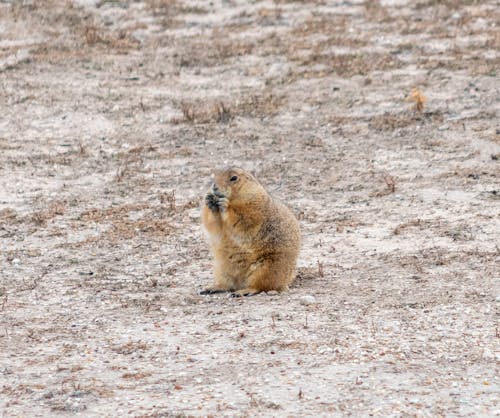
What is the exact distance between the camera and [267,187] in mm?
12352

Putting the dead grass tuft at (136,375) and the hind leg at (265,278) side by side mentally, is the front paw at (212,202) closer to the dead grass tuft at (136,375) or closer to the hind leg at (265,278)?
the hind leg at (265,278)

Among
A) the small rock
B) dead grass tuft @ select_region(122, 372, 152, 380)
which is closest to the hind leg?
the small rock

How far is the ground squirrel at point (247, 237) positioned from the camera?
8555 mm

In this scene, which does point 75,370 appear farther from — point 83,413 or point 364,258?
point 364,258

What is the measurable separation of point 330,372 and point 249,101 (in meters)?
9.18

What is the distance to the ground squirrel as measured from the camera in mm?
8555

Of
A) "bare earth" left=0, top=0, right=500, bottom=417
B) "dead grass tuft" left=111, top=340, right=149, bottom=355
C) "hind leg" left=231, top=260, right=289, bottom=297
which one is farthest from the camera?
"hind leg" left=231, top=260, right=289, bottom=297

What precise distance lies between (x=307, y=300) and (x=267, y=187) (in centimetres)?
435

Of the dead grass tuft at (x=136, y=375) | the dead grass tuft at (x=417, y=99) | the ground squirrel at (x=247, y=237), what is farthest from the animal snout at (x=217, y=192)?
the dead grass tuft at (x=417, y=99)

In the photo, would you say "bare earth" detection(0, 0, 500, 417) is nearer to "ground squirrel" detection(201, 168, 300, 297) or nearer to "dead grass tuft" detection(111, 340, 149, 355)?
"dead grass tuft" detection(111, 340, 149, 355)

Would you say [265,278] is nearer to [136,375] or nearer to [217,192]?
[217,192]

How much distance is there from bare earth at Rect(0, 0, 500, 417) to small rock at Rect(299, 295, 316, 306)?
3 centimetres

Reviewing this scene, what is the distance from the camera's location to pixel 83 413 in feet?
20.2

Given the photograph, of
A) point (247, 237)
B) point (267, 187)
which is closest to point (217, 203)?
Result: point (247, 237)
